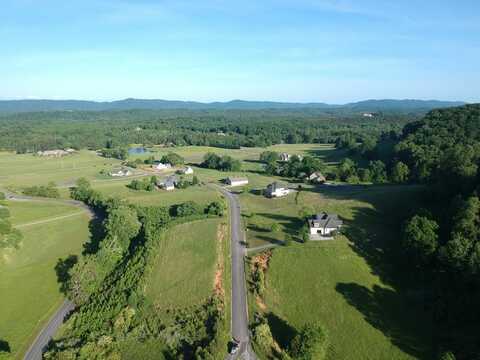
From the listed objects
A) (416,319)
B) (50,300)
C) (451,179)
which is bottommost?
(50,300)

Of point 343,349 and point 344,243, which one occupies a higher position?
point 344,243

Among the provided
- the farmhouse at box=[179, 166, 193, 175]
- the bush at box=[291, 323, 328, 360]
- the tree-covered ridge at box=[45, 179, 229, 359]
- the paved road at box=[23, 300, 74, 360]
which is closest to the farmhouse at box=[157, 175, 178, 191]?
the farmhouse at box=[179, 166, 193, 175]

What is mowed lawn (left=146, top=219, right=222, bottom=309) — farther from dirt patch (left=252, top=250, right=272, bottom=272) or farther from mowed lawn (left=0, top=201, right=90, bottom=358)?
mowed lawn (left=0, top=201, right=90, bottom=358)

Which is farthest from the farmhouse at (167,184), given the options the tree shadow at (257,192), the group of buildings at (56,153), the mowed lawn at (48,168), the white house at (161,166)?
the group of buildings at (56,153)

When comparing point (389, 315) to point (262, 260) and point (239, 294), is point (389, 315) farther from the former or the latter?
point (239, 294)

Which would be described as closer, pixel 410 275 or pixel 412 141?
pixel 410 275

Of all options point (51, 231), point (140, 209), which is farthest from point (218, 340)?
point (51, 231)

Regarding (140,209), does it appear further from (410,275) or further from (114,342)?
(410,275)
